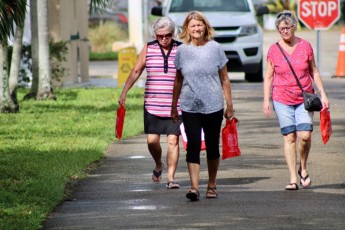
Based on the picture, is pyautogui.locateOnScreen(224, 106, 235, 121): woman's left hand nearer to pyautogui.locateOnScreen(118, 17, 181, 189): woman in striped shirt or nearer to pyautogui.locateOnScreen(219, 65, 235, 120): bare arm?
pyautogui.locateOnScreen(219, 65, 235, 120): bare arm

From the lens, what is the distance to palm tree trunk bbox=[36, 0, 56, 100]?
23.4m

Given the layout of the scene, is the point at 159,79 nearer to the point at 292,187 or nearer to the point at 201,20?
the point at 201,20

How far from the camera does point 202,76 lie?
11336mm

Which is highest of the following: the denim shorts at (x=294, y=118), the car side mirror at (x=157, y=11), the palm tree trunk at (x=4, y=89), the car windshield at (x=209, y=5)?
the denim shorts at (x=294, y=118)

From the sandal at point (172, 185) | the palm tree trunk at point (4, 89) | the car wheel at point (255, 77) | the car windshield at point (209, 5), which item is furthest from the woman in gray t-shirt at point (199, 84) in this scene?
the car wheel at point (255, 77)

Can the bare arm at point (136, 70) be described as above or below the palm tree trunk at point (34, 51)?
above

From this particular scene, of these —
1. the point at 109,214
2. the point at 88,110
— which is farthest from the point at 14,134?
the point at 109,214

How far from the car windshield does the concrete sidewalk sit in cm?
1196

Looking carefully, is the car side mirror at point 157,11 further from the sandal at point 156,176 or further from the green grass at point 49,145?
the sandal at point 156,176

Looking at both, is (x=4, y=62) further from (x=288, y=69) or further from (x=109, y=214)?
(x=109, y=214)

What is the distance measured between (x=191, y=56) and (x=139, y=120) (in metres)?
8.39

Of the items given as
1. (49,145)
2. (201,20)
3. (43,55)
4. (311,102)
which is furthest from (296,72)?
(43,55)

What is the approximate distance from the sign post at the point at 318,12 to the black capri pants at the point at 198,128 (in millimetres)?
19447

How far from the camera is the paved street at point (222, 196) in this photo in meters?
9.84
